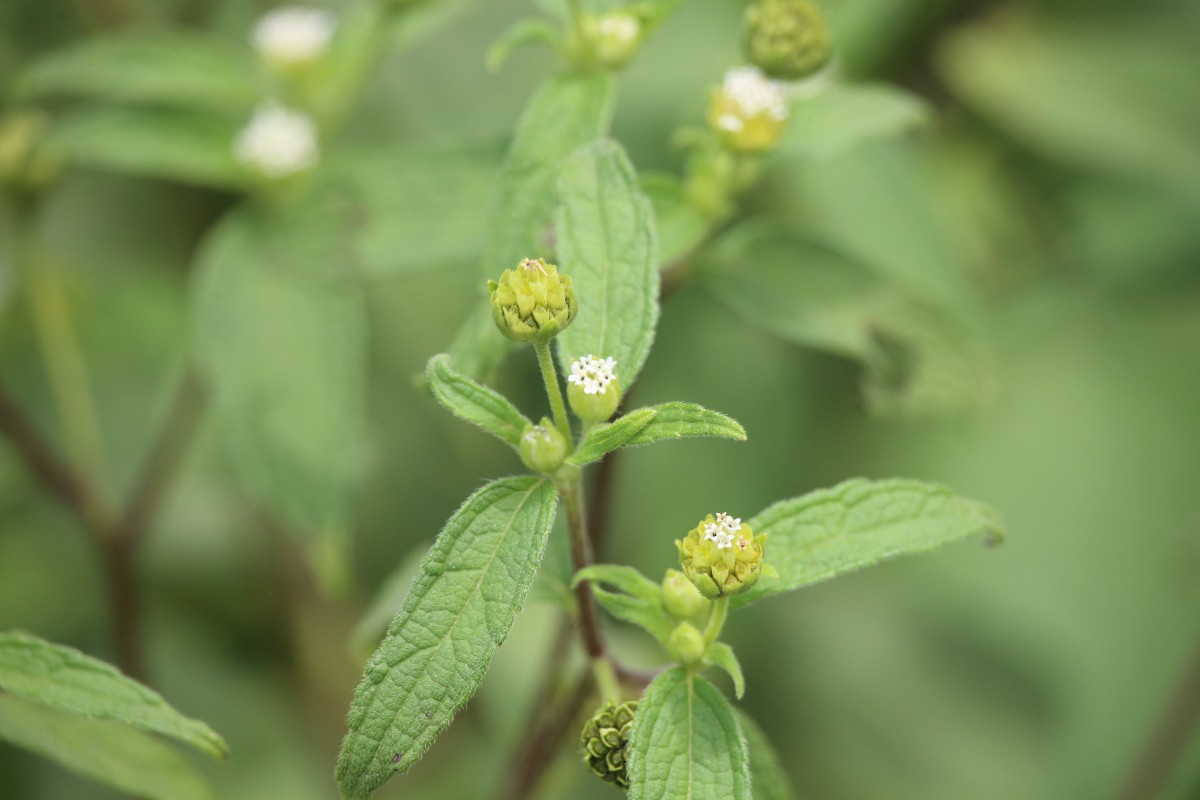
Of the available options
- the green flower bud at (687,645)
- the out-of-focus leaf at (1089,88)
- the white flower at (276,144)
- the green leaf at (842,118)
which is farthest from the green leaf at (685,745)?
the out-of-focus leaf at (1089,88)

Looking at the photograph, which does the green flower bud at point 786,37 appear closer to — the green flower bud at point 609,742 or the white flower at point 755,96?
the white flower at point 755,96

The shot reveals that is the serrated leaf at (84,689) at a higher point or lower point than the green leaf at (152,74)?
lower

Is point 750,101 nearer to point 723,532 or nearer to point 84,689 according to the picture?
point 723,532

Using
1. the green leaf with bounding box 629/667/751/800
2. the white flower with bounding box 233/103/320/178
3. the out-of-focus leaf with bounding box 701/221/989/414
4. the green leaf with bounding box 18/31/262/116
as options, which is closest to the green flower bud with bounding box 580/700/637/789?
the green leaf with bounding box 629/667/751/800

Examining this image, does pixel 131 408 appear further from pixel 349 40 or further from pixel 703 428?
pixel 703 428

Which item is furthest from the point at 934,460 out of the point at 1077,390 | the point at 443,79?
the point at 443,79

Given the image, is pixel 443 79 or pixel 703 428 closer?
pixel 703 428
